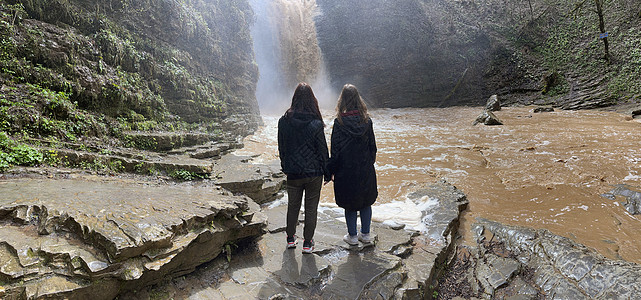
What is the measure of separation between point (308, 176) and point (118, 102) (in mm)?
6443

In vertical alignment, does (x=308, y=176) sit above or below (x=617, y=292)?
above

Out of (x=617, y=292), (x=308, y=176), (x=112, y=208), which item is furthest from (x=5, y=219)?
(x=617, y=292)

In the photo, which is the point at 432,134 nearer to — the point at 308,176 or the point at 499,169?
the point at 499,169

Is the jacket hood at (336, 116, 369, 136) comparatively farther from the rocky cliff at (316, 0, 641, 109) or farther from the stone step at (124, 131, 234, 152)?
the rocky cliff at (316, 0, 641, 109)

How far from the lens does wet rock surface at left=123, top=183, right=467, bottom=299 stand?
9.78ft

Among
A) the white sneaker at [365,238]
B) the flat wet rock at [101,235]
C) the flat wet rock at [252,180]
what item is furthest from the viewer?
the flat wet rock at [252,180]

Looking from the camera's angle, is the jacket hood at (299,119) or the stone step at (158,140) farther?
the stone step at (158,140)

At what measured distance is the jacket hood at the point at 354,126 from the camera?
3244 mm

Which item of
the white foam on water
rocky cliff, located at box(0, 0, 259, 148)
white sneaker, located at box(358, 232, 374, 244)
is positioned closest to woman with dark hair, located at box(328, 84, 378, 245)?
white sneaker, located at box(358, 232, 374, 244)

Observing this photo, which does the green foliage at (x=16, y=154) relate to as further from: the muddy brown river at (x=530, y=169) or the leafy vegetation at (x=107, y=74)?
the muddy brown river at (x=530, y=169)

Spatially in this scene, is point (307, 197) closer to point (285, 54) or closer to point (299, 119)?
point (299, 119)

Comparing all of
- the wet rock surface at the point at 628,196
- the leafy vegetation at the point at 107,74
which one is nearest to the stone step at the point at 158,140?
the leafy vegetation at the point at 107,74

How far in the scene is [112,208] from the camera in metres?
3.14

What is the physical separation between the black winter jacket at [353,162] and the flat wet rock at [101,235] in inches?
47.8
